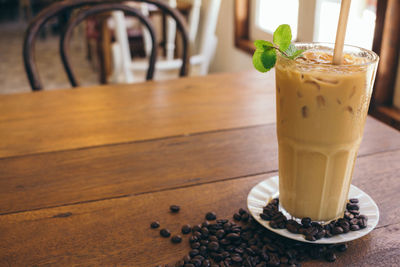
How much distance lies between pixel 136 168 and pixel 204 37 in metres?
2.11

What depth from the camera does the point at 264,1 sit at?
9.41ft

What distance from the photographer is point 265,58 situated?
A: 62 cm

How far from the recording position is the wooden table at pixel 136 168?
2.03 ft

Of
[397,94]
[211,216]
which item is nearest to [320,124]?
[211,216]

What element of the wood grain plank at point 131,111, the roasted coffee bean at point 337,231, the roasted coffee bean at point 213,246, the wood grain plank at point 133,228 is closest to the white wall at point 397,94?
the wood grain plank at point 131,111

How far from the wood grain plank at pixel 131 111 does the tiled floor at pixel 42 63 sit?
10.1ft

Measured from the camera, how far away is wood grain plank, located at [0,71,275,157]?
973 millimetres

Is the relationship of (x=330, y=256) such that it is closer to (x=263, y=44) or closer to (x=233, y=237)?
(x=233, y=237)

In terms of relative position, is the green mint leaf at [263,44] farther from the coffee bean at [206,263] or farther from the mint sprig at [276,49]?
the coffee bean at [206,263]

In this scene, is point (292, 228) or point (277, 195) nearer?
point (292, 228)

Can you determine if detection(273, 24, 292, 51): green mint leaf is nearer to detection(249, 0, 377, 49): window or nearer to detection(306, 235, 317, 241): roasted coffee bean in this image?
detection(306, 235, 317, 241): roasted coffee bean

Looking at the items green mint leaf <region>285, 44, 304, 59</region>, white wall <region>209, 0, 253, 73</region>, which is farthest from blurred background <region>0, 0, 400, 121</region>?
green mint leaf <region>285, 44, 304, 59</region>

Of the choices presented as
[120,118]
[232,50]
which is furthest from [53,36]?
[120,118]

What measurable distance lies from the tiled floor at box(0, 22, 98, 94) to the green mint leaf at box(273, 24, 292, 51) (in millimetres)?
3833
